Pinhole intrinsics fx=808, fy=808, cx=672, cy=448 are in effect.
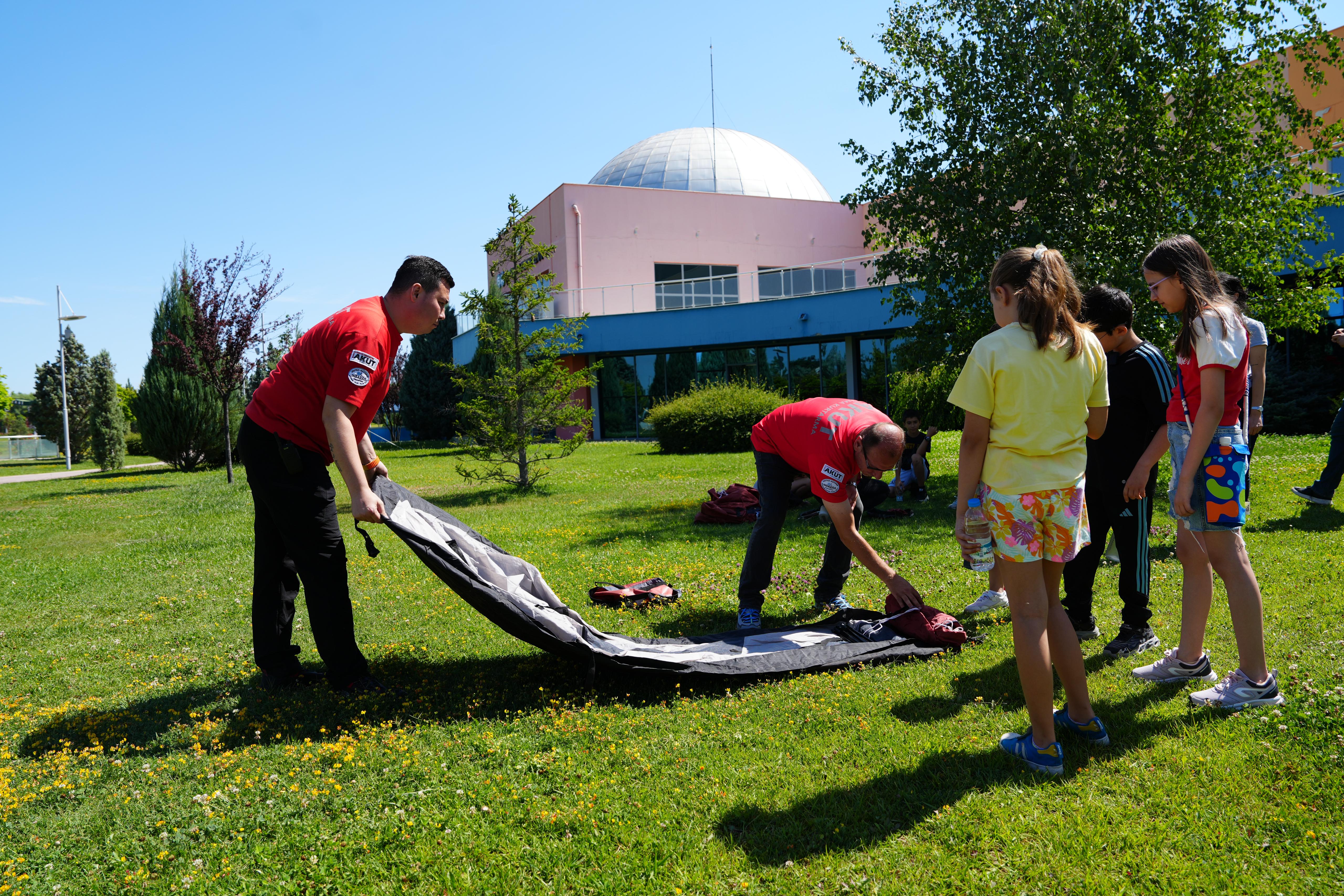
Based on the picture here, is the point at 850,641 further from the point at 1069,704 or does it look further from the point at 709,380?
the point at 709,380

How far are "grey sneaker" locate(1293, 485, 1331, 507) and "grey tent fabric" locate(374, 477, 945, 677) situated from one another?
6.09 m

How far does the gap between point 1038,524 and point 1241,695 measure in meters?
1.47

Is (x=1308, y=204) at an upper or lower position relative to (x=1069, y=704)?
upper

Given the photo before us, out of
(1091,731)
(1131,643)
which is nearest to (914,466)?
(1131,643)

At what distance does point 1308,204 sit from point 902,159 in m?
4.87

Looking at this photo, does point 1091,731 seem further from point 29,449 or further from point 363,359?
point 29,449

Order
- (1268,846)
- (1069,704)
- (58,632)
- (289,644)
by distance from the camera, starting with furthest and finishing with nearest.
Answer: (58,632), (289,644), (1069,704), (1268,846)

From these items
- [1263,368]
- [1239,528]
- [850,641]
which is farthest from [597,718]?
[1263,368]

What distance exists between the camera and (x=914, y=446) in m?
11.0

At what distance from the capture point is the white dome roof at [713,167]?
125ft

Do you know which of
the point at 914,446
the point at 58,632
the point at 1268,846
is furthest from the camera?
the point at 914,446

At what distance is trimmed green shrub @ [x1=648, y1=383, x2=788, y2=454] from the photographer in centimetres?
2153

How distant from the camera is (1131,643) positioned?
4.37 m

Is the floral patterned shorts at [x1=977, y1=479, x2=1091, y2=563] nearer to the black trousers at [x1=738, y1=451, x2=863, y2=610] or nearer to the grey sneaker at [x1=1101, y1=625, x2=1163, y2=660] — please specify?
the grey sneaker at [x1=1101, y1=625, x2=1163, y2=660]
